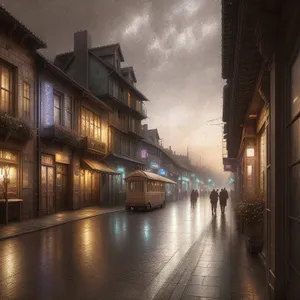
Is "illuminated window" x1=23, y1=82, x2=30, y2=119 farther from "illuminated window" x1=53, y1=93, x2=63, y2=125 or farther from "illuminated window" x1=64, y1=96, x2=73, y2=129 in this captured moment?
"illuminated window" x1=64, y1=96, x2=73, y2=129

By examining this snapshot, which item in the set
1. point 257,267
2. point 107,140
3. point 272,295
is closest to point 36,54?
point 107,140

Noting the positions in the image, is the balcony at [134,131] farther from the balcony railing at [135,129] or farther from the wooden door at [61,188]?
the wooden door at [61,188]

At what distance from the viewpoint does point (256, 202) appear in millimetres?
9023

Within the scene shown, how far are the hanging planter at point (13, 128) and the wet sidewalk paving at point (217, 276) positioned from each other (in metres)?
11.3

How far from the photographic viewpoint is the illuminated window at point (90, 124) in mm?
27742

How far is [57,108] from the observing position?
2391 centimetres

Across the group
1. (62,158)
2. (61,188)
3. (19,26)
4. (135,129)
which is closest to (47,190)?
(61,188)

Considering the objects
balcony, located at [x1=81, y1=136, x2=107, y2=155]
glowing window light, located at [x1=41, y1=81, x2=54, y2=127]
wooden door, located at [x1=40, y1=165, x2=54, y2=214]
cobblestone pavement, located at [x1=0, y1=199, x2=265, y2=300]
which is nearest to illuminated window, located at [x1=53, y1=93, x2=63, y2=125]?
glowing window light, located at [x1=41, y1=81, x2=54, y2=127]

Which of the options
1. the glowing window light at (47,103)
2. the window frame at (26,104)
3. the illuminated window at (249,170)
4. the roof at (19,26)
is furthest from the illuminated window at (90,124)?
the illuminated window at (249,170)

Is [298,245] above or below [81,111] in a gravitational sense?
below

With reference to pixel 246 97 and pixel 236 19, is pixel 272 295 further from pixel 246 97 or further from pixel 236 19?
pixel 246 97

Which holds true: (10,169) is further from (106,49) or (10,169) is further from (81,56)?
(106,49)

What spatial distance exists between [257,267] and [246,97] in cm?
408

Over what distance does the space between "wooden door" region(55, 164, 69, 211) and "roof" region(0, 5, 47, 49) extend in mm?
8446
